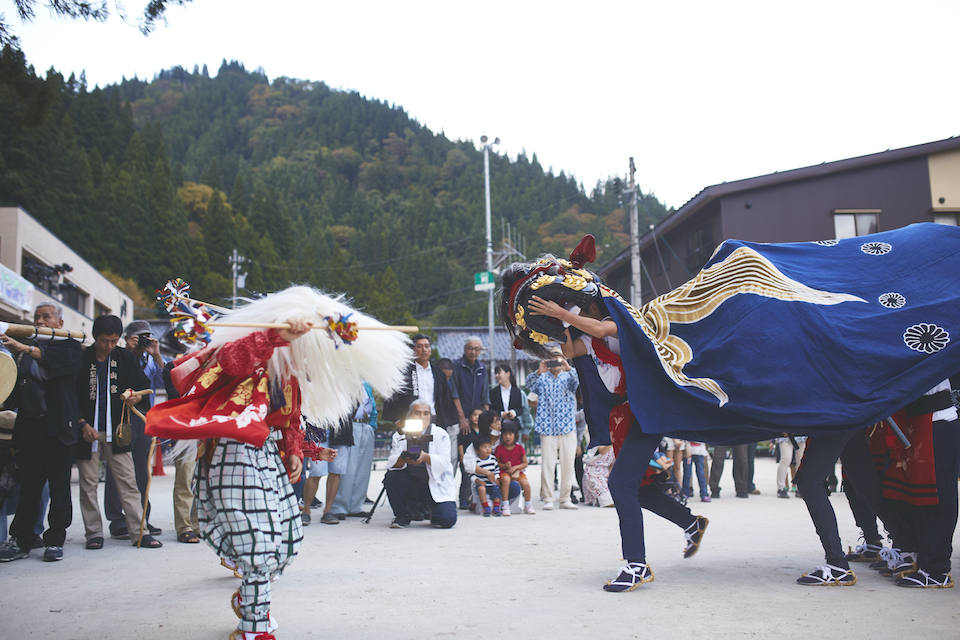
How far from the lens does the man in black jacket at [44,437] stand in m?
5.59

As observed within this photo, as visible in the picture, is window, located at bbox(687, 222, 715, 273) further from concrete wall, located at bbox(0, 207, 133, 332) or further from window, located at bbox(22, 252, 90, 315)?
window, located at bbox(22, 252, 90, 315)

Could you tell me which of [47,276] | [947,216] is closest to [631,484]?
[947,216]

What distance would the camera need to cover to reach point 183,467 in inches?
248

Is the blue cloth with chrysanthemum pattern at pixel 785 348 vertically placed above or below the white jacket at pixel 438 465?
above

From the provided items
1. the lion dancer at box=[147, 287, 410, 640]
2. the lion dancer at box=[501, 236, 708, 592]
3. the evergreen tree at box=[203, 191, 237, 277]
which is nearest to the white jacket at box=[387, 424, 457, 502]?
the lion dancer at box=[501, 236, 708, 592]

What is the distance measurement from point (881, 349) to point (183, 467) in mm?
5501

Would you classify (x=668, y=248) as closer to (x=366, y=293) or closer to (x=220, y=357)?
(x=220, y=357)

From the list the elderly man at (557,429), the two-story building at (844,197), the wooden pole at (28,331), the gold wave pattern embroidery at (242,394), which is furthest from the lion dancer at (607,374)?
the two-story building at (844,197)

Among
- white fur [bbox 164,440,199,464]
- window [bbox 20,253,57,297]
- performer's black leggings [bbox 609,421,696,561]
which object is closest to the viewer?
white fur [bbox 164,440,199,464]

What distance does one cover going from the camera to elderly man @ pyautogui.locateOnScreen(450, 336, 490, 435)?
28.8ft

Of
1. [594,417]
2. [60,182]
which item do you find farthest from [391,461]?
[60,182]

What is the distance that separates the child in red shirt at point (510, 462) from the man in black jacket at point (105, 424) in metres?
3.80

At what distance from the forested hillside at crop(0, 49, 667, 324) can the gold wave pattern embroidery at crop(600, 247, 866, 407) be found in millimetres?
3865

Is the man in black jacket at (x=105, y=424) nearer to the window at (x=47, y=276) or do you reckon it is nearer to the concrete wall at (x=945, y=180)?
the window at (x=47, y=276)
